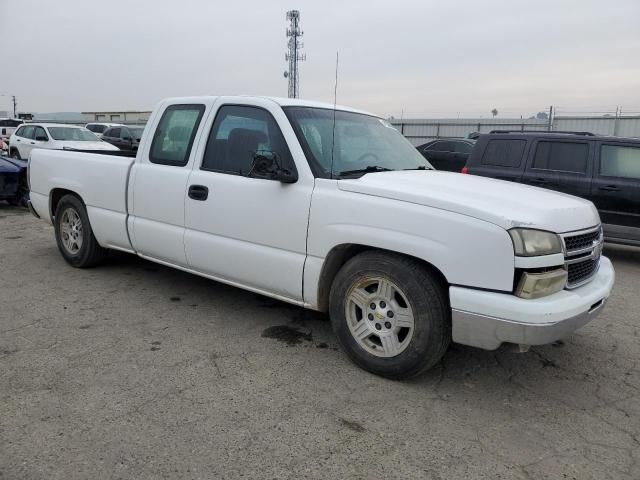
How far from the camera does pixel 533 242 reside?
2912 millimetres

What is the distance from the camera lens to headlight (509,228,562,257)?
9.42ft

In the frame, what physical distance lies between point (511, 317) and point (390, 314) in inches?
30.4

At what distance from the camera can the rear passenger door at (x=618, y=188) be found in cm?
705

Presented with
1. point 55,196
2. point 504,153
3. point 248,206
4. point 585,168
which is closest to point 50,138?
point 55,196

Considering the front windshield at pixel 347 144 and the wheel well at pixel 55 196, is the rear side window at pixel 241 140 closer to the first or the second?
the front windshield at pixel 347 144

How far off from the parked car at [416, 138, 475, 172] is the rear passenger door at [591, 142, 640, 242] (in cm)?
638

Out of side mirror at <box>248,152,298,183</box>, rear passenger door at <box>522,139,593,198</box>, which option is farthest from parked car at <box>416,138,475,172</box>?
side mirror at <box>248,152,298,183</box>

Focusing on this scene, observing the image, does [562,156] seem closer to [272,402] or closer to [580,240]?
[580,240]

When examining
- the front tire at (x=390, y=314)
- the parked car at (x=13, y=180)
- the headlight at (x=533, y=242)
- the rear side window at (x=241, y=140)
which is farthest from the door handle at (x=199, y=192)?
the parked car at (x=13, y=180)

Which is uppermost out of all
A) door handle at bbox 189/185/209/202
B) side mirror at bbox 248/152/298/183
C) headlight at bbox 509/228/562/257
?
side mirror at bbox 248/152/298/183

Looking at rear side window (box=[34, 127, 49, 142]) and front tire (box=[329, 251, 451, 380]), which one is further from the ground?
rear side window (box=[34, 127, 49, 142])

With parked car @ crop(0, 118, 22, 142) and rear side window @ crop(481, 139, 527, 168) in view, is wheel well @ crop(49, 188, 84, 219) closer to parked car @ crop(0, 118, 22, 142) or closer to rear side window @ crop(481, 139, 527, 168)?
rear side window @ crop(481, 139, 527, 168)

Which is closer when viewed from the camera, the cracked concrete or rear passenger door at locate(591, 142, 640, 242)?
the cracked concrete

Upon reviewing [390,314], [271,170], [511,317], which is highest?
[271,170]
